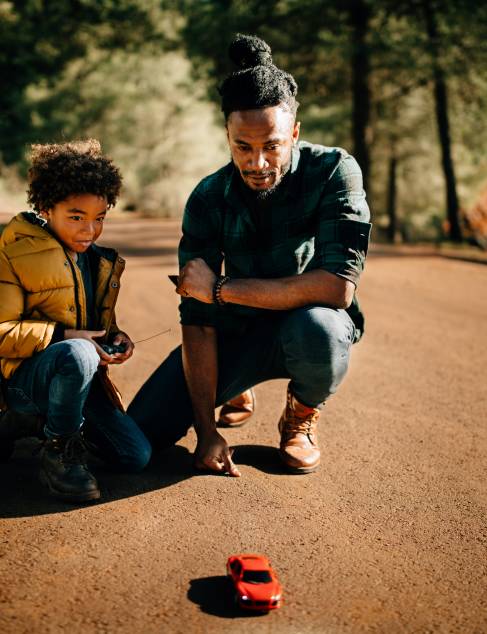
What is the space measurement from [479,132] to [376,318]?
16579 millimetres

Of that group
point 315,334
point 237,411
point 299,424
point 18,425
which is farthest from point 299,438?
point 18,425

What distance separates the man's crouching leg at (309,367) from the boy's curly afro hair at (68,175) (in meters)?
1.06

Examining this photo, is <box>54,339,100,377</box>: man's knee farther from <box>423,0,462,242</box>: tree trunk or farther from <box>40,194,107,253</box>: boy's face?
<box>423,0,462,242</box>: tree trunk

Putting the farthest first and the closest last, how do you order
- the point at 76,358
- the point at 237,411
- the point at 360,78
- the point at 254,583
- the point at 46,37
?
the point at 360,78, the point at 46,37, the point at 237,411, the point at 76,358, the point at 254,583

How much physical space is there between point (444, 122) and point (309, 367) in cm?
1519

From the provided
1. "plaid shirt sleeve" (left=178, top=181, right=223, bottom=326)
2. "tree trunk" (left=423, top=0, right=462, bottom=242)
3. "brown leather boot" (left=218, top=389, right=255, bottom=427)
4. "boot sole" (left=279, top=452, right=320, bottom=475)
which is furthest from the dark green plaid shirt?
"tree trunk" (left=423, top=0, right=462, bottom=242)

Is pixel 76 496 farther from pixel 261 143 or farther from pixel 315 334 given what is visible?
pixel 261 143

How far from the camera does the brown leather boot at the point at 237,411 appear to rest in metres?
4.08

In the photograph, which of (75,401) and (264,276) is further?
(264,276)

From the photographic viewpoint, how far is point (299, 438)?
3531 mm

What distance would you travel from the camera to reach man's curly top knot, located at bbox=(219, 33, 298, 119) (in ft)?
10.8

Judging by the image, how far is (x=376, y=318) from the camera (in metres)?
7.15

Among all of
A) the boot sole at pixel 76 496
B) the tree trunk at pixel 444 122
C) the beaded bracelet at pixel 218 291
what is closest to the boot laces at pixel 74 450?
the boot sole at pixel 76 496

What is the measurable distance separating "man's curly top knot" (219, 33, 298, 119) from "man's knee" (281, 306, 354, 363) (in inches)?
38.1
